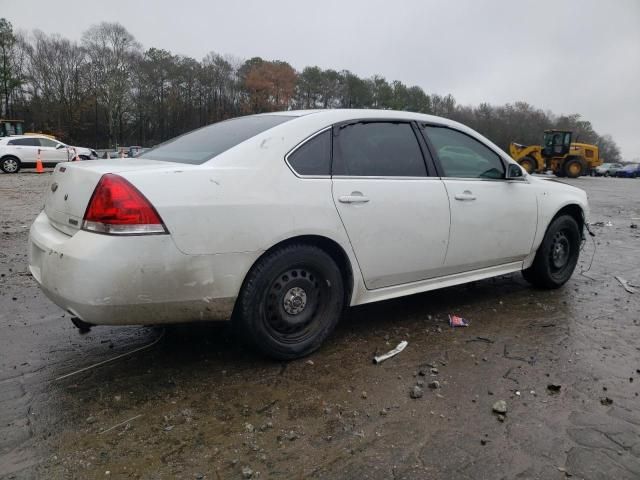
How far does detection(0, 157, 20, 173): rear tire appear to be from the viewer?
2066 centimetres

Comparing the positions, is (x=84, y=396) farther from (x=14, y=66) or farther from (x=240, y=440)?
(x=14, y=66)

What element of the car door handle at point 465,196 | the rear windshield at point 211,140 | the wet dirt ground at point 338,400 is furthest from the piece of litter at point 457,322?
the rear windshield at point 211,140

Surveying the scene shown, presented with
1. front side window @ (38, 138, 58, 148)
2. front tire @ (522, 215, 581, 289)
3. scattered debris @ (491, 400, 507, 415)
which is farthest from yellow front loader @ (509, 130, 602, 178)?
scattered debris @ (491, 400, 507, 415)

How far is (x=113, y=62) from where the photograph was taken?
66812mm

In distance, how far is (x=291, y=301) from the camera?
117 inches

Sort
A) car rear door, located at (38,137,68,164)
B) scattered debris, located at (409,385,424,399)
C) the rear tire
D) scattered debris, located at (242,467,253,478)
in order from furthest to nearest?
car rear door, located at (38,137,68,164), the rear tire, scattered debris, located at (409,385,424,399), scattered debris, located at (242,467,253,478)

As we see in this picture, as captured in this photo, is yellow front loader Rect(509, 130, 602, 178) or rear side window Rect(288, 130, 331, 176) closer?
rear side window Rect(288, 130, 331, 176)

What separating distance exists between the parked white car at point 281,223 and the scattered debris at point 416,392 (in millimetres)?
686

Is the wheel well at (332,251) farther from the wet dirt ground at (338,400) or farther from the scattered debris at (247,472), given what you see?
the scattered debris at (247,472)

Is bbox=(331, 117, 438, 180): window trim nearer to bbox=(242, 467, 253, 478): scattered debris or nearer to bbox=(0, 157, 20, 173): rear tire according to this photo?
bbox=(242, 467, 253, 478): scattered debris

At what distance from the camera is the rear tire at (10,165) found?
20.7 m

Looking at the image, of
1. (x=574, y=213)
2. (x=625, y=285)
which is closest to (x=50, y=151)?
(x=574, y=213)

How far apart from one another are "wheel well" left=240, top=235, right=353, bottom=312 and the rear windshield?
25.0 inches

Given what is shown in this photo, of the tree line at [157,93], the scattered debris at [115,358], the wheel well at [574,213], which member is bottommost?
the scattered debris at [115,358]
